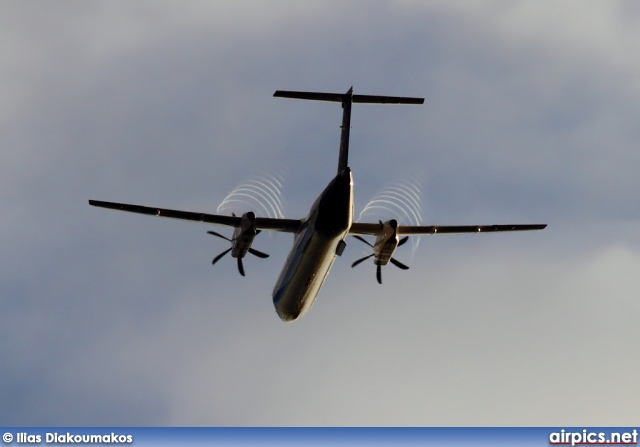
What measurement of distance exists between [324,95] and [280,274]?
993 centimetres

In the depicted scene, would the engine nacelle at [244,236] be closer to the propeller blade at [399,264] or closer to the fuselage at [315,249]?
the fuselage at [315,249]

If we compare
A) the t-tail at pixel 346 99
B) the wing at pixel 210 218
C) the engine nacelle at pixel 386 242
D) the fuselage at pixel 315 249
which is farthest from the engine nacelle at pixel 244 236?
the engine nacelle at pixel 386 242

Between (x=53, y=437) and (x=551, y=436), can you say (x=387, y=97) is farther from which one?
(x=53, y=437)

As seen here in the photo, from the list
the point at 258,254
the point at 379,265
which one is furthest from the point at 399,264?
the point at 258,254

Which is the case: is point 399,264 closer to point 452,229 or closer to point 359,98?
point 452,229

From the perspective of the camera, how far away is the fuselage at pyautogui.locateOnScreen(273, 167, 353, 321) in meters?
42.9

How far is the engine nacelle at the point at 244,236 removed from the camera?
159ft

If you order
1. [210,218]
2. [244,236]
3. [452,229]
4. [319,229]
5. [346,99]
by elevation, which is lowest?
[319,229]

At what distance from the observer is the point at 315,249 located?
150 ft

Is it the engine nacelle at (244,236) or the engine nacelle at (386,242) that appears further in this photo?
the engine nacelle at (386,242)

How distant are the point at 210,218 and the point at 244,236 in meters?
2.26

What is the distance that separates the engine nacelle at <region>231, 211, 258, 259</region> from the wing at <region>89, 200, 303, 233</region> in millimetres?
958

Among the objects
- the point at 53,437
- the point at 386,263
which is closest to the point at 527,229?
the point at 386,263

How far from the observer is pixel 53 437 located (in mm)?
40812
